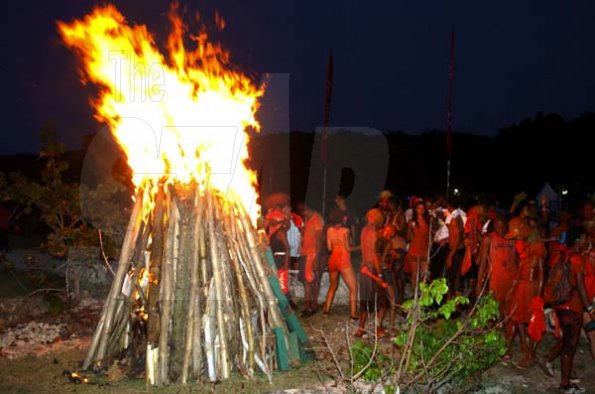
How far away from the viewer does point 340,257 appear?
384 inches

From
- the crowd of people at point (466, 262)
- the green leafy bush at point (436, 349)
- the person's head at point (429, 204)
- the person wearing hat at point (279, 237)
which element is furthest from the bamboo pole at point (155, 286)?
the person's head at point (429, 204)

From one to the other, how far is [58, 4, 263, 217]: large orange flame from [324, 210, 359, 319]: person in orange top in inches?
102

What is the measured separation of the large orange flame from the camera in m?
7.15

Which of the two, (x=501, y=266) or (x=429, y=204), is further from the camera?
(x=429, y=204)

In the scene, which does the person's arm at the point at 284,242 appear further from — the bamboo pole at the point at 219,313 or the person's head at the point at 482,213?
the bamboo pole at the point at 219,313

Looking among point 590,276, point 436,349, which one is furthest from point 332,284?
point 436,349

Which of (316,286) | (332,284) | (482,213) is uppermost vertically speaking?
(482,213)

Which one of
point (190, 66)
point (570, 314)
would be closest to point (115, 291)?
point (190, 66)

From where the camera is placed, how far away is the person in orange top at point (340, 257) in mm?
9555

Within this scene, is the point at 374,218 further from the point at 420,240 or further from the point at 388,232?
the point at 420,240

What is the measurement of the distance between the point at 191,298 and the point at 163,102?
225 centimetres

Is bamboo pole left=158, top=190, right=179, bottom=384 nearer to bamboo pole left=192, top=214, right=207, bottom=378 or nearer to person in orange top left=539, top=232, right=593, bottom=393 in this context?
bamboo pole left=192, top=214, right=207, bottom=378

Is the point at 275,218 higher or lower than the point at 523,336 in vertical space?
higher

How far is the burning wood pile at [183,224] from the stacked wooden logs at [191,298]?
0.01 metres
